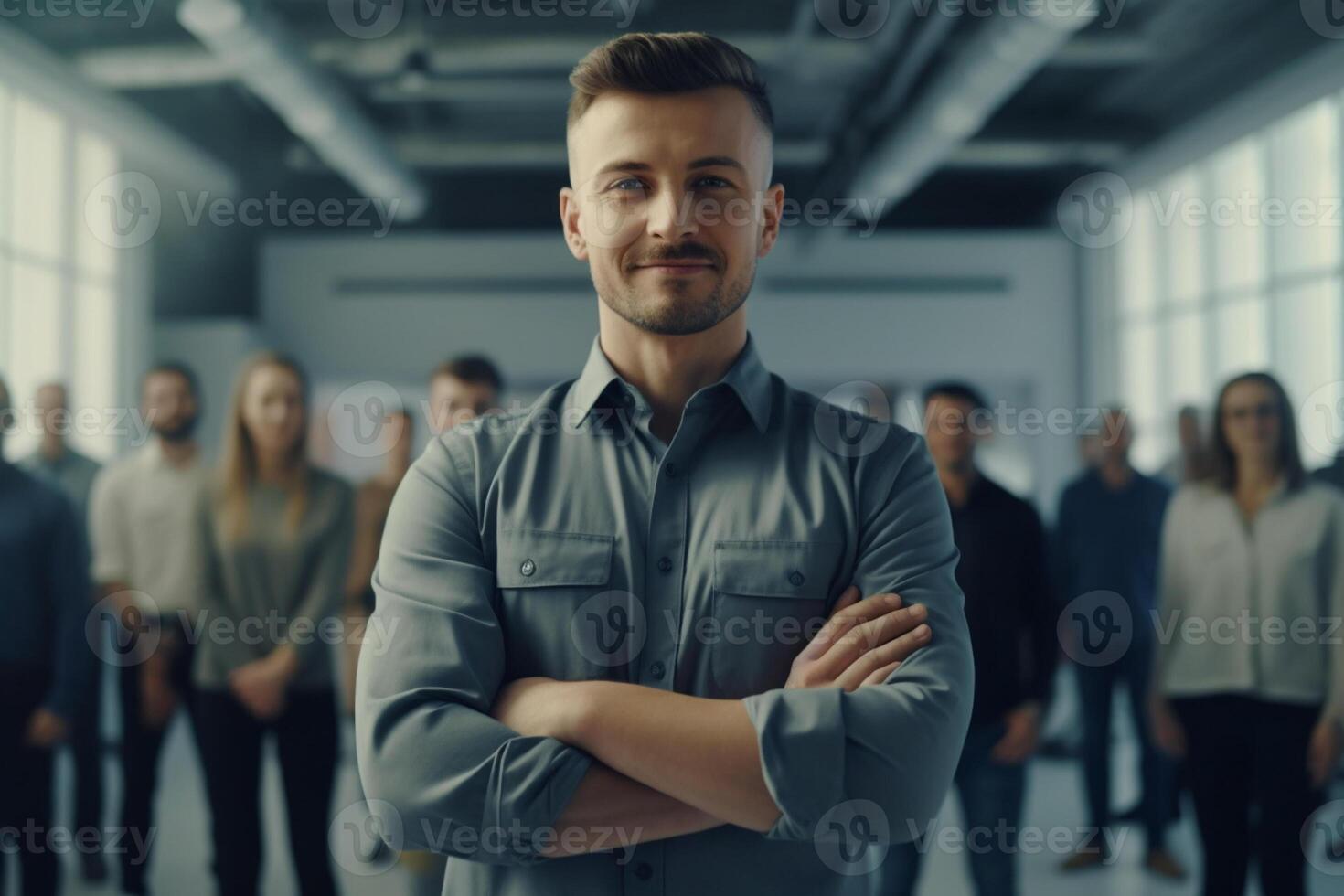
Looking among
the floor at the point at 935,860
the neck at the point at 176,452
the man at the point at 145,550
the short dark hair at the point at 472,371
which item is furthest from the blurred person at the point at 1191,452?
the neck at the point at 176,452

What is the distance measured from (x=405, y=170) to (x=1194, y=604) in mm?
6494

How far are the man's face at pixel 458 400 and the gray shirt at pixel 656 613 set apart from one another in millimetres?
1602

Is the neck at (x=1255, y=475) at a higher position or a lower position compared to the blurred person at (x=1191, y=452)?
lower

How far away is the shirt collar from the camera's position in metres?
1.37

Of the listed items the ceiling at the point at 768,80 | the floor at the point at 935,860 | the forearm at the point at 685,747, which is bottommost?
the floor at the point at 935,860

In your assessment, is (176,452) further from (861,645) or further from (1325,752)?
(1325,752)

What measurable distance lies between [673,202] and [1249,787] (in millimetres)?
2624

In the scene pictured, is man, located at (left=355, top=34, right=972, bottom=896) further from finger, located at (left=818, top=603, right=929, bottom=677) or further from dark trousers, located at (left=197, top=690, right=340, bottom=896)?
dark trousers, located at (left=197, top=690, right=340, bottom=896)

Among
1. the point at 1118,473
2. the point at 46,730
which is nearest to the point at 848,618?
the point at 46,730

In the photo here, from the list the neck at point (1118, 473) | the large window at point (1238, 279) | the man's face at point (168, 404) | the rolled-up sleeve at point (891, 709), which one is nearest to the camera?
the rolled-up sleeve at point (891, 709)

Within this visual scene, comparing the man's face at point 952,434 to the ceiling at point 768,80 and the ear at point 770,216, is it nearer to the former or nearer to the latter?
the ear at point 770,216

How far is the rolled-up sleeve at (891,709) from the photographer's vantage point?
3.81 feet

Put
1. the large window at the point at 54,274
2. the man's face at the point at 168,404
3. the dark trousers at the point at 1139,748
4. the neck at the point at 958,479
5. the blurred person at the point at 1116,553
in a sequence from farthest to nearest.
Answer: the large window at the point at 54,274
the blurred person at the point at 1116,553
the dark trousers at the point at 1139,748
the man's face at the point at 168,404
the neck at the point at 958,479

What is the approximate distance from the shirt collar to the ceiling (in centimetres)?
414
